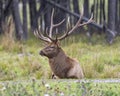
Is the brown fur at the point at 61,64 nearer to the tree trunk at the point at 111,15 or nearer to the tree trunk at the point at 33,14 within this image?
the tree trunk at the point at 111,15

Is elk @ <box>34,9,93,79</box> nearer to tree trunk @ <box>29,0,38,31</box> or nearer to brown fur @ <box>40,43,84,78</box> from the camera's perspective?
brown fur @ <box>40,43,84,78</box>

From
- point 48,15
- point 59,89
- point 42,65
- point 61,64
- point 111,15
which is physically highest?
point 48,15

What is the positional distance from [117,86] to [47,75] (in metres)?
2.69

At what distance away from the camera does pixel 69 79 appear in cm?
1105

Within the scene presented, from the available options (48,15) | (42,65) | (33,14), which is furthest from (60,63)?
(33,14)

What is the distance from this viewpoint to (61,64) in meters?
11.3

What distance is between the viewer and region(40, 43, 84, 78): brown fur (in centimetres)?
1123

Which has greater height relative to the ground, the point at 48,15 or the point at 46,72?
the point at 48,15

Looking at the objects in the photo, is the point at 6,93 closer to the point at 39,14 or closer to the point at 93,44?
the point at 93,44

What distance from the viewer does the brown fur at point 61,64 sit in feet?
36.9

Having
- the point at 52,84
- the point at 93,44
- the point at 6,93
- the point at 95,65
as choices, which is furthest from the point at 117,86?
the point at 93,44

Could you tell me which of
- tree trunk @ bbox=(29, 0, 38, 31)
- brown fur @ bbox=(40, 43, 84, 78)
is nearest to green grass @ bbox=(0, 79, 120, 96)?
brown fur @ bbox=(40, 43, 84, 78)

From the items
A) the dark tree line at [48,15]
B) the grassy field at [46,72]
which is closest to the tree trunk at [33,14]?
the dark tree line at [48,15]

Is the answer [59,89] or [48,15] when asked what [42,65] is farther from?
A: [48,15]
